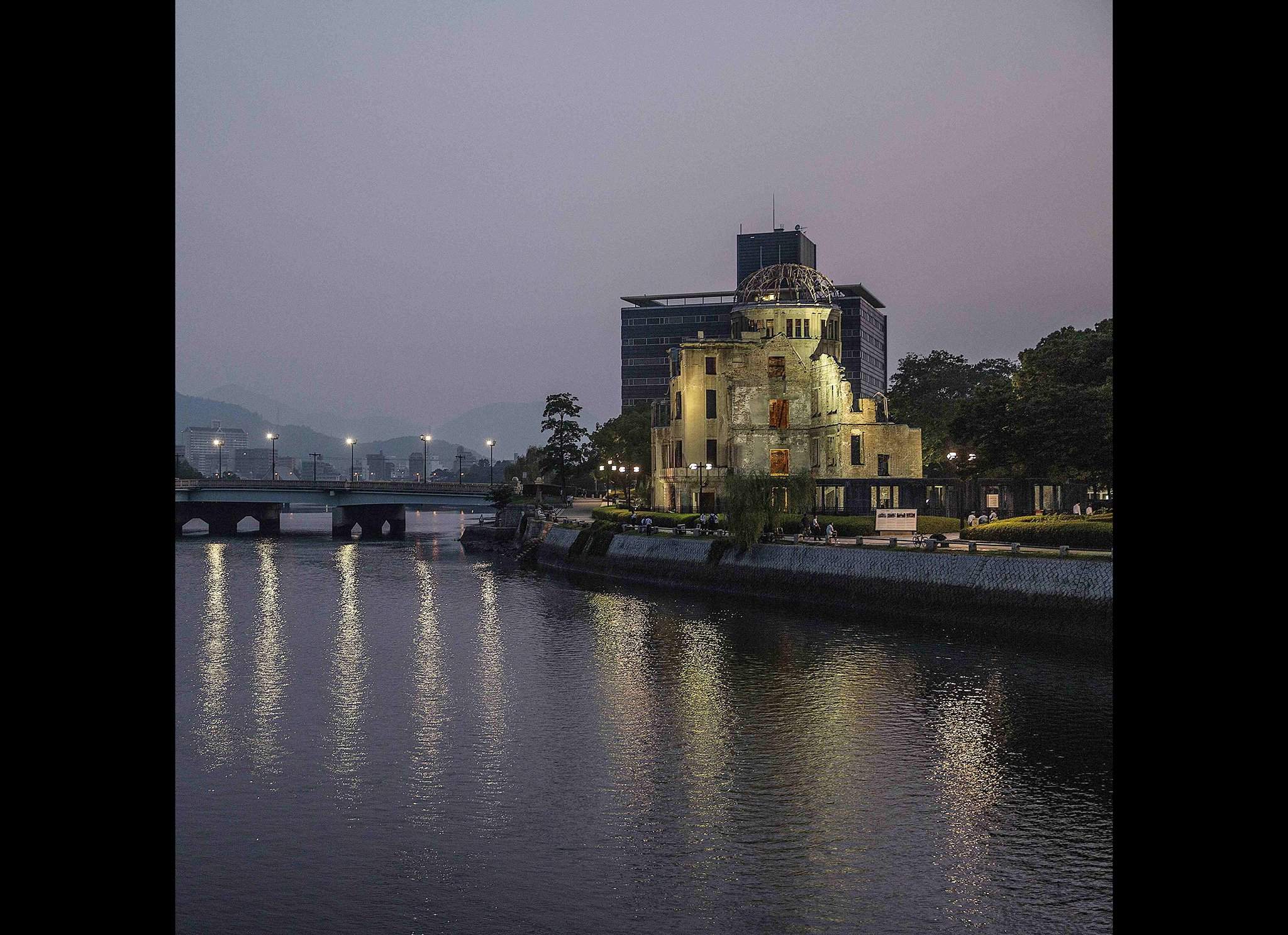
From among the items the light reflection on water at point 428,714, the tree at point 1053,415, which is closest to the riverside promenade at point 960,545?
the tree at point 1053,415

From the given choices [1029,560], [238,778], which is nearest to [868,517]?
[1029,560]

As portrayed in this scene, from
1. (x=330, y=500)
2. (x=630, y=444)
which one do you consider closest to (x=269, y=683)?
(x=630, y=444)

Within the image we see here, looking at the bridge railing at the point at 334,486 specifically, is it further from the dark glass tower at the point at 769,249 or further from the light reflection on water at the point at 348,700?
the dark glass tower at the point at 769,249

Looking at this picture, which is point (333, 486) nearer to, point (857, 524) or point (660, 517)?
point (660, 517)

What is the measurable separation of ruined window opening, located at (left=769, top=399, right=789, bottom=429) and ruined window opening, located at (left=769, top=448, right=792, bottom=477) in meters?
2.05

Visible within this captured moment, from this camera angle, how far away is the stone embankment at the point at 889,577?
45562mm

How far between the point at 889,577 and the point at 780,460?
33.2 m

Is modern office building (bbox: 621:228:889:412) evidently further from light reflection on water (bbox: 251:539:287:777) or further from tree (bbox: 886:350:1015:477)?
light reflection on water (bbox: 251:539:287:777)

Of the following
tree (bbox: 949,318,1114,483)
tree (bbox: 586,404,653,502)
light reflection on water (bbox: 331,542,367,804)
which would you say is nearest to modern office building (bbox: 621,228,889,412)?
tree (bbox: 586,404,653,502)

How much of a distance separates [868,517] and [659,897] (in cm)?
5090

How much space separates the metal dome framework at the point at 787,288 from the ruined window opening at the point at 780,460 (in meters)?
Answer: 15.1
